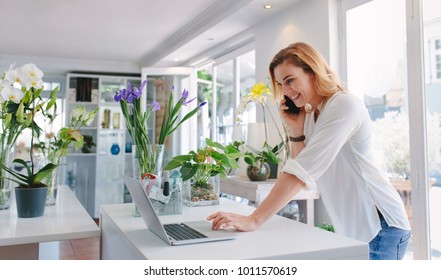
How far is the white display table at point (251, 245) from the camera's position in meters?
0.74

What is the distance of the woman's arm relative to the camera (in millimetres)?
919

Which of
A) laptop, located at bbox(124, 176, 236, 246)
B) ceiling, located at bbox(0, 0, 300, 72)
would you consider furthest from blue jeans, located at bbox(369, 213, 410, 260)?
ceiling, located at bbox(0, 0, 300, 72)

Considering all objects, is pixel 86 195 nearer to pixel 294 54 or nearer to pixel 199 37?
pixel 199 37

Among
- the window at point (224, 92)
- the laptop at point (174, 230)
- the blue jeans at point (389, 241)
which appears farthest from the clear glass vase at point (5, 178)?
the window at point (224, 92)

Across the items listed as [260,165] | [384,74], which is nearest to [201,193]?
[260,165]

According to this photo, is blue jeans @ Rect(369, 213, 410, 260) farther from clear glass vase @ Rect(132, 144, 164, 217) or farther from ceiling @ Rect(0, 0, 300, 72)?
ceiling @ Rect(0, 0, 300, 72)

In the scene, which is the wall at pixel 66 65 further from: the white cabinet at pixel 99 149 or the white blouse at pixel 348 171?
the white blouse at pixel 348 171

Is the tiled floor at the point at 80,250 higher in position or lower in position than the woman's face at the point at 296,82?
lower

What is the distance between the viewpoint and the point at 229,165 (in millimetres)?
1260

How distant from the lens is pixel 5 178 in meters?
1.28

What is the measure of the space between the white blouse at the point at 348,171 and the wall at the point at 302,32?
139 centimetres

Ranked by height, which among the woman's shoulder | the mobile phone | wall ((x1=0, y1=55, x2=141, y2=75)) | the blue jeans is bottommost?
the blue jeans

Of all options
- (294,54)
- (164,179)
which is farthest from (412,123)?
(164,179)

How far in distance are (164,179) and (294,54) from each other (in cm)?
56
